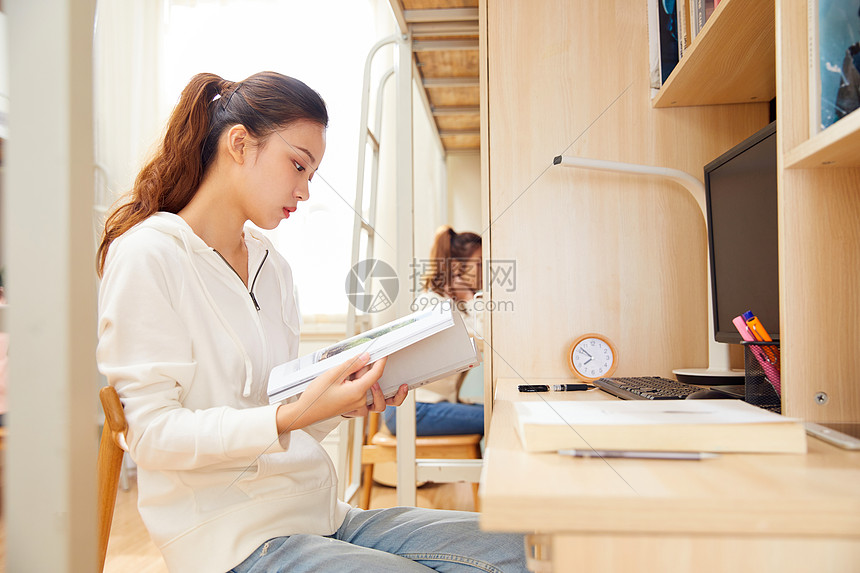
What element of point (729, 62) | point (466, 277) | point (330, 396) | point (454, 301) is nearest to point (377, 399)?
point (330, 396)

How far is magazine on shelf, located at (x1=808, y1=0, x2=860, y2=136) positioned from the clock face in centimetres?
63

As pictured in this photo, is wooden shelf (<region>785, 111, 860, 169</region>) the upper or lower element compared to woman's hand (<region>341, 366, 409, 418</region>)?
upper

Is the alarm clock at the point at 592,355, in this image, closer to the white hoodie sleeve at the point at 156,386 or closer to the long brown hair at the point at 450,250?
the white hoodie sleeve at the point at 156,386

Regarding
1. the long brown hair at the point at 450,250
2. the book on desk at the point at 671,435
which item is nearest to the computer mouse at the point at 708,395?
the book on desk at the point at 671,435

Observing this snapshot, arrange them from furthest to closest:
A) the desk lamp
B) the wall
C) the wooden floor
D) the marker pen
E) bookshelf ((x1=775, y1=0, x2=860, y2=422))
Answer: the wall < the wooden floor < the desk lamp < the marker pen < bookshelf ((x1=775, y1=0, x2=860, y2=422))

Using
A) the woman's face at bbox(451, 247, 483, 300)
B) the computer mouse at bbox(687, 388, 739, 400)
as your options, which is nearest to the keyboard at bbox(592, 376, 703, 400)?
the computer mouse at bbox(687, 388, 739, 400)

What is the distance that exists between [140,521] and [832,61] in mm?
2311

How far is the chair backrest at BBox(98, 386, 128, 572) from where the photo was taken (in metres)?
0.73

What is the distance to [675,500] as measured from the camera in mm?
424

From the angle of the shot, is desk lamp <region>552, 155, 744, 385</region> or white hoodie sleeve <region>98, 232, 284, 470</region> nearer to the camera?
white hoodie sleeve <region>98, 232, 284, 470</region>

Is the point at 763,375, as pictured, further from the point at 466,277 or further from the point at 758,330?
the point at 466,277

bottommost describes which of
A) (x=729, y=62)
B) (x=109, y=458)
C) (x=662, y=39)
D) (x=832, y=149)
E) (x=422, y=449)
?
(x=422, y=449)

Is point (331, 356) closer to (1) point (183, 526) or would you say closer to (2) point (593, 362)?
(1) point (183, 526)

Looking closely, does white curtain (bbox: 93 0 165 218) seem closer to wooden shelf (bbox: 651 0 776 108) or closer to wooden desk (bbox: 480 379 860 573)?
wooden shelf (bbox: 651 0 776 108)
